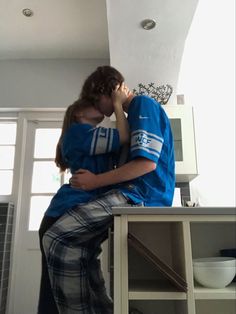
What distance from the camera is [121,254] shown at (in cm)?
74

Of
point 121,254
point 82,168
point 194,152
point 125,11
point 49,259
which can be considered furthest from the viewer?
point 194,152

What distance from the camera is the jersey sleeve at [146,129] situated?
880mm

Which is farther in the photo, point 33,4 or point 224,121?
point 224,121

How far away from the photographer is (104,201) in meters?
0.87

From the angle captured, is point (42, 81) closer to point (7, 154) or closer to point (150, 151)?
point (7, 154)

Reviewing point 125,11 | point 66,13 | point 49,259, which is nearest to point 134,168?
point 49,259

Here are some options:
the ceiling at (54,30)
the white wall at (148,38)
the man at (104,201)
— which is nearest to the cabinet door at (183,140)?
the white wall at (148,38)

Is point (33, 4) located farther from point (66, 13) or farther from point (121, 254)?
point (121, 254)

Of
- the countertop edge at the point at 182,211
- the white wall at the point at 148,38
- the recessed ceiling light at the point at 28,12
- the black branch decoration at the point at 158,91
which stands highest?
the recessed ceiling light at the point at 28,12

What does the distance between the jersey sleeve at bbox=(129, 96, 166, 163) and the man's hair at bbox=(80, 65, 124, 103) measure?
12cm

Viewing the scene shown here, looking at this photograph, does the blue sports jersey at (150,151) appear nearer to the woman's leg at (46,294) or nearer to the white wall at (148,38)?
the woman's leg at (46,294)

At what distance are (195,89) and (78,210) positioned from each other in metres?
2.31

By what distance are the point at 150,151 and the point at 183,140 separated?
1.49 meters

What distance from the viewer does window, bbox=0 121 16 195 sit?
2775 millimetres
